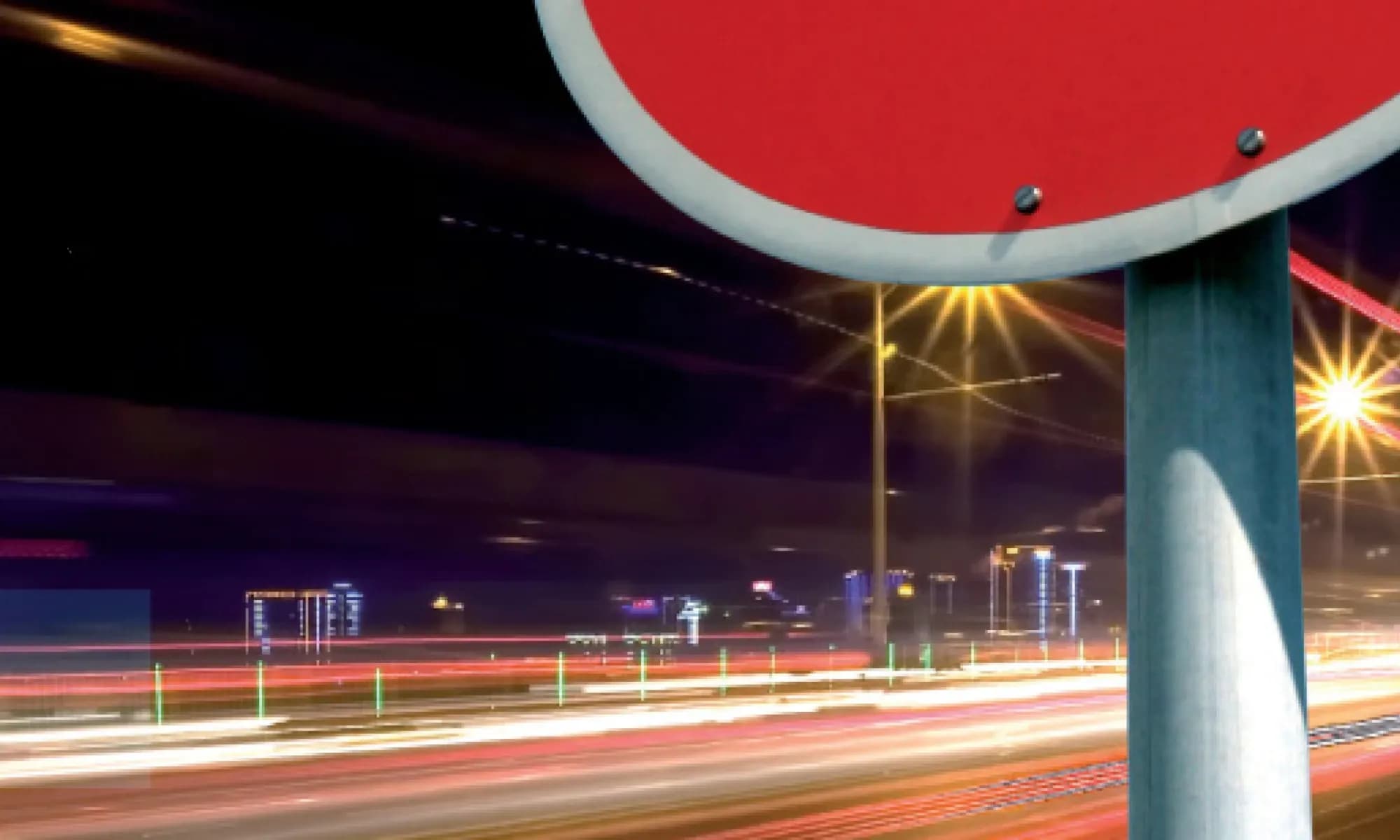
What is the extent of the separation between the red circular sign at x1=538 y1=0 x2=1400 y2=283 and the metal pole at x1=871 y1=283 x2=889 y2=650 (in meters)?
22.3

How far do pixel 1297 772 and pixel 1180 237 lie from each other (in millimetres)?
545

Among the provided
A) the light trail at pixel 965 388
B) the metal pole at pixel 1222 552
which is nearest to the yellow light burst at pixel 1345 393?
the light trail at pixel 965 388

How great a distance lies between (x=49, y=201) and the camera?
49969 mm

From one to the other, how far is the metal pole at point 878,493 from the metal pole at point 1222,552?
22.2m

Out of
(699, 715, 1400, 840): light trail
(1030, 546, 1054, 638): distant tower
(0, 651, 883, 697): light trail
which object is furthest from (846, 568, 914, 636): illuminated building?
(1030, 546, 1054, 638): distant tower

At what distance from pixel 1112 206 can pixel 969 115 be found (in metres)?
0.17

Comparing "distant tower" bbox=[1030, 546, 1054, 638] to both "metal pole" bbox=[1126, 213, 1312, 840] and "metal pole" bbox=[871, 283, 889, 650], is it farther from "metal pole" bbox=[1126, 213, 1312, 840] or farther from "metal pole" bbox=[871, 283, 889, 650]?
"metal pole" bbox=[1126, 213, 1312, 840]

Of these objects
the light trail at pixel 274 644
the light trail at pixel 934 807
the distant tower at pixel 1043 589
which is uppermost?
the light trail at pixel 934 807

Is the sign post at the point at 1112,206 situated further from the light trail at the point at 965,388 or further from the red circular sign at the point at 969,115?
the light trail at the point at 965,388

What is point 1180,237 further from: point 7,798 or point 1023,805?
point 7,798

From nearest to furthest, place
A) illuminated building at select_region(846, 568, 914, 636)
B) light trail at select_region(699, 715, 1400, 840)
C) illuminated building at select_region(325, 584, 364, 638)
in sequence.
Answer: light trail at select_region(699, 715, 1400, 840) → illuminated building at select_region(846, 568, 914, 636) → illuminated building at select_region(325, 584, 364, 638)

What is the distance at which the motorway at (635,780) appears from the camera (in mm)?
12422

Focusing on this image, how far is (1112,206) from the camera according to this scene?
1244 mm

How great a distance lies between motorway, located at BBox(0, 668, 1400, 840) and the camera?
12.4 meters
